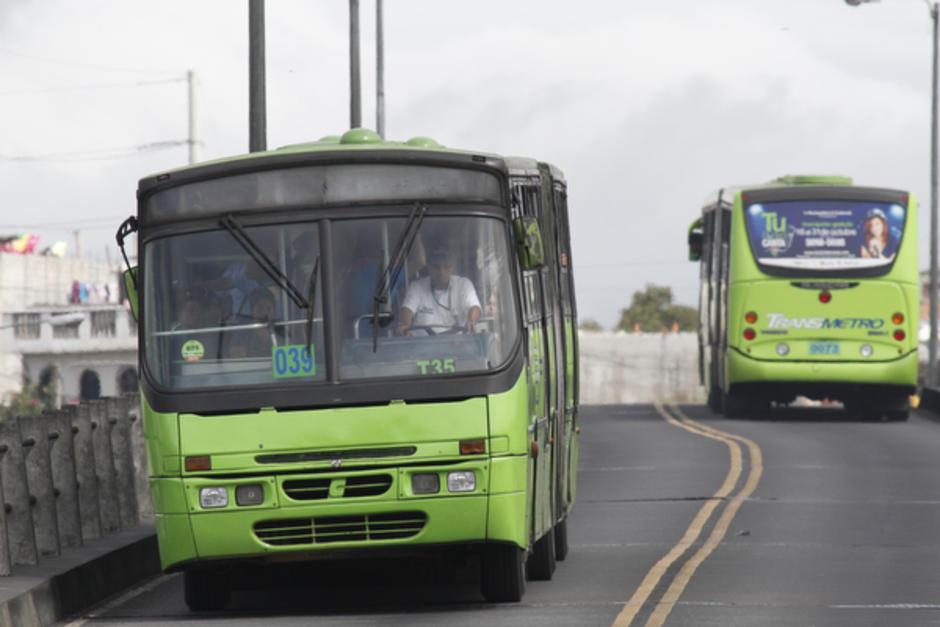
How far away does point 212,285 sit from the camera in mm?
13336

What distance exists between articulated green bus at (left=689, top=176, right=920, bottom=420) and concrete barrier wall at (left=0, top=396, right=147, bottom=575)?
1833cm

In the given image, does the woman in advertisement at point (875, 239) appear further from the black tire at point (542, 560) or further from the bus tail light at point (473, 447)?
the bus tail light at point (473, 447)

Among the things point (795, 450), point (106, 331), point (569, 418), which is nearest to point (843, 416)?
point (795, 450)

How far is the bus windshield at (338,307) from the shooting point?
13.1m

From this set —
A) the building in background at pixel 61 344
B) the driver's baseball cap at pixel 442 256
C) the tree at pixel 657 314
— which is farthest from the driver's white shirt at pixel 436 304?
the tree at pixel 657 314

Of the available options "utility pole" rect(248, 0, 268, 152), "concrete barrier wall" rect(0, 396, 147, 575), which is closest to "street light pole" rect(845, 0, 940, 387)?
"utility pole" rect(248, 0, 268, 152)

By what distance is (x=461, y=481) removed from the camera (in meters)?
13.0

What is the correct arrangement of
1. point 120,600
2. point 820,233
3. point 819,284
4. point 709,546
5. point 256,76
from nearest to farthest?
point 120,600 < point 709,546 < point 256,76 < point 820,233 < point 819,284

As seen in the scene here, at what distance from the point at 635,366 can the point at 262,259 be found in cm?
8732

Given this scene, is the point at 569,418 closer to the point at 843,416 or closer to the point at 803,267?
the point at 803,267

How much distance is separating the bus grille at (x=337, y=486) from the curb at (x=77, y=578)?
5.56ft

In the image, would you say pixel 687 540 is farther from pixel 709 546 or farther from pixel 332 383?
pixel 332 383

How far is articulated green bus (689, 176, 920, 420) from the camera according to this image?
35.8 metres

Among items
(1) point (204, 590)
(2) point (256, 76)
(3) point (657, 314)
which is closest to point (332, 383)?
(1) point (204, 590)
